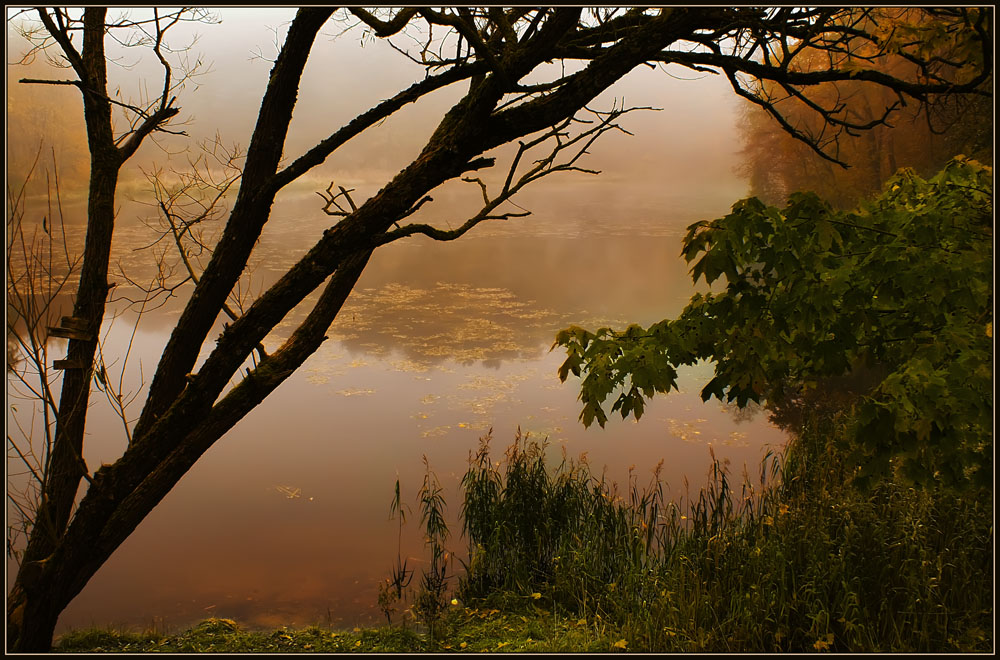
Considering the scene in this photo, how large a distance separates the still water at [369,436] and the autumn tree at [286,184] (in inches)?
51.9

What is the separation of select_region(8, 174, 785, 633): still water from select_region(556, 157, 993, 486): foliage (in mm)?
2233

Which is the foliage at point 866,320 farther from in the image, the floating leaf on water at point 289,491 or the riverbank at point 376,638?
the floating leaf on water at point 289,491

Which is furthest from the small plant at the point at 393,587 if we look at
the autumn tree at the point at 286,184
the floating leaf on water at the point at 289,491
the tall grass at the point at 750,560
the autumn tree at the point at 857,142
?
the autumn tree at the point at 857,142

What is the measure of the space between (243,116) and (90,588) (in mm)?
11852

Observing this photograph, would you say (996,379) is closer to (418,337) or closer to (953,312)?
(953,312)

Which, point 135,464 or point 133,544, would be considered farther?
point 133,544

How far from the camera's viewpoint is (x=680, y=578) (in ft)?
9.72

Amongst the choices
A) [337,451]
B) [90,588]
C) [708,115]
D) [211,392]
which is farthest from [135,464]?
[708,115]

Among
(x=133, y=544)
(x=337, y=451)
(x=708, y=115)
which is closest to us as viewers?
(x=133, y=544)

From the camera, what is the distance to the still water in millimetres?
4043

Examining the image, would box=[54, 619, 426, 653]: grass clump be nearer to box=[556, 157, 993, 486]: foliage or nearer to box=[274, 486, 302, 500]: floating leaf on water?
box=[556, 157, 993, 486]: foliage

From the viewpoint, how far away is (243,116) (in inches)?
547

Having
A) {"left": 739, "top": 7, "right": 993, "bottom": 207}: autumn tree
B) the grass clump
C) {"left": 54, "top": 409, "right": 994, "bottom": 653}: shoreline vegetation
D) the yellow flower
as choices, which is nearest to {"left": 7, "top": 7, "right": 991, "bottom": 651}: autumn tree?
the grass clump

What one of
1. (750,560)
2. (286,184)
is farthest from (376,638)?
(286,184)
